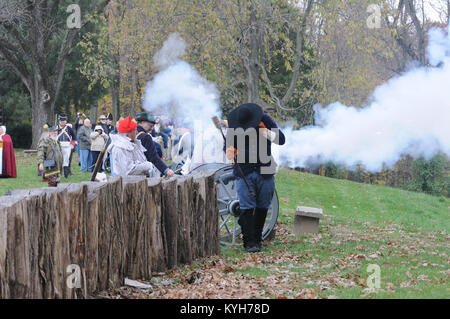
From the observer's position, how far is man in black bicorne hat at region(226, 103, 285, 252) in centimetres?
893

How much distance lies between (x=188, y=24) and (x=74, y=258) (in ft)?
52.4

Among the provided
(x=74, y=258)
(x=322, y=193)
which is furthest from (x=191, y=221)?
(x=322, y=193)

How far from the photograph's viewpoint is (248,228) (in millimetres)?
9000

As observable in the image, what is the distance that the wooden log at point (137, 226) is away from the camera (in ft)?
22.2

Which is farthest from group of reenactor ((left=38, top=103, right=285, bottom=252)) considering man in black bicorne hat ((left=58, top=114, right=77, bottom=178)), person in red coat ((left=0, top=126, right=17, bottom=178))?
person in red coat ((left=0, top=126, right=17, bottom=178))

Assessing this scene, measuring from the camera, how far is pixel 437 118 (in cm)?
1282

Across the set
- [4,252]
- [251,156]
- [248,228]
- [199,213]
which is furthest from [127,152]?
[4,252]

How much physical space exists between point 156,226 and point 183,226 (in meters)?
0.68

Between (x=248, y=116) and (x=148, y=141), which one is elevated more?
(x=248, y=116)

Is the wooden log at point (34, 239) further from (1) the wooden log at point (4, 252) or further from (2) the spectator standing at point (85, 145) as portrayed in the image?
(2) the spectator standing at point (85, 145)

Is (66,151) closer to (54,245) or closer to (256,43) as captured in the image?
(256,43)

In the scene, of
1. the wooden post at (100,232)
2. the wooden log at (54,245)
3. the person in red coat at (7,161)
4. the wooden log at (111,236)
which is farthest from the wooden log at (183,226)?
the person in red coat at (7,161)
